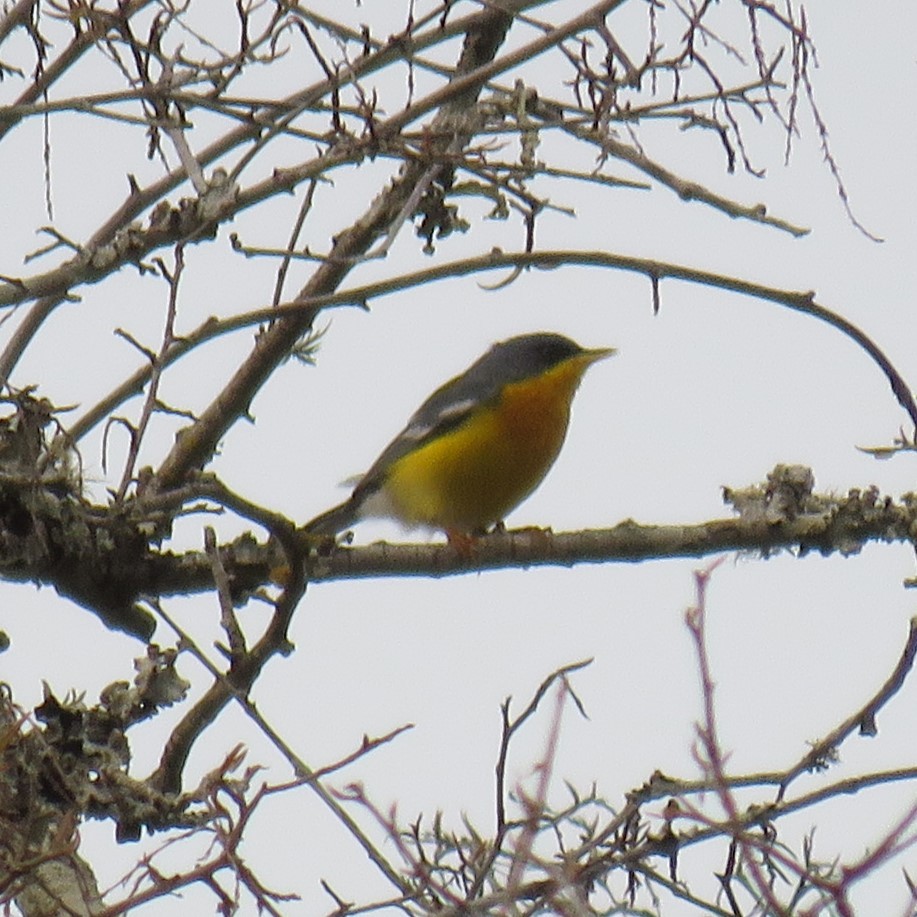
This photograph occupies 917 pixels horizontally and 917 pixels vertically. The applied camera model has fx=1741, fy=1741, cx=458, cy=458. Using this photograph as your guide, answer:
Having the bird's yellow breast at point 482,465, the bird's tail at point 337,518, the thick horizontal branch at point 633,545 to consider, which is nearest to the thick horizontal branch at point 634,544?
the thick horizontal branch at point 633,545

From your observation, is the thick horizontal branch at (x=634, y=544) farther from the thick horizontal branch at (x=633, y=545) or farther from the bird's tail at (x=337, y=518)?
the bird's tail at (x=337, y=518)

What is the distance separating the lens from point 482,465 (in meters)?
6.71

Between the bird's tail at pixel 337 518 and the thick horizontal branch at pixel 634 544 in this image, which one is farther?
the bird's tail at pixel 337 518

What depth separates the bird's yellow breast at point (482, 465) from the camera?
668cm

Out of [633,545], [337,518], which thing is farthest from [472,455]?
[633,545]

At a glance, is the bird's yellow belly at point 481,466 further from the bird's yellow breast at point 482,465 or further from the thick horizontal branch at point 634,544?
the thick horizontal branch at point 634,544

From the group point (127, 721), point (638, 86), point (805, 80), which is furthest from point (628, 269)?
point (127, 721)

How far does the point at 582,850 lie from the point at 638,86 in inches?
89.0

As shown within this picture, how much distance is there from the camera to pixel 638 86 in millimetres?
4680

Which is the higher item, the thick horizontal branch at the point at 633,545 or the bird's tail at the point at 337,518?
the bird's tail at the point at 337,518

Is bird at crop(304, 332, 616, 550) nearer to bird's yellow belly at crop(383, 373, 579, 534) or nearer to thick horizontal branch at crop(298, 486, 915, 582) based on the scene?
bird's yellow belly at crop(383, 373, 579, 534)

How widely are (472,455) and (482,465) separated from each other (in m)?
0.06

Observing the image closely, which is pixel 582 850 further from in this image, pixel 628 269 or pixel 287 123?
pixel 287 123

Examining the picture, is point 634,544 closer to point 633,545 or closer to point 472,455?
point 633,545
